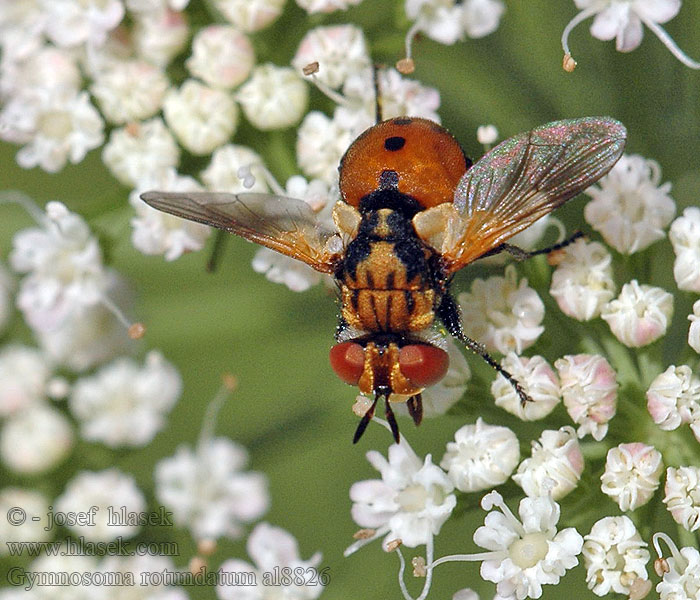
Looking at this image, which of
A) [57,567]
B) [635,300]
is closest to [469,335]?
[635,300]

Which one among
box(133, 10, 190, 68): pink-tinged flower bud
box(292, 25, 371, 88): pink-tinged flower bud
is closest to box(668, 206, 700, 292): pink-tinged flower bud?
box(292, 25, 371, 88): pink-tinged flower bud

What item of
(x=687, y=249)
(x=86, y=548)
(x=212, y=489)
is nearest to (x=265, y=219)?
(x=687, y=249)

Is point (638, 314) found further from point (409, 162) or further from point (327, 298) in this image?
point (327, 298)

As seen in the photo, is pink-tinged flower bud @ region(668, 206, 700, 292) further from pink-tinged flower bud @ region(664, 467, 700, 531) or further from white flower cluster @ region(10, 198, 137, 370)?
white flower cluster @ region(10, 198, 137, 370)

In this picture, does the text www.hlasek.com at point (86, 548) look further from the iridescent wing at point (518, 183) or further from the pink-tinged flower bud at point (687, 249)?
the pink-tinged flower bud at point (687, 249)

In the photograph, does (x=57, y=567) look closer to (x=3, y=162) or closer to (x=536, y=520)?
(x=3, y=162)
